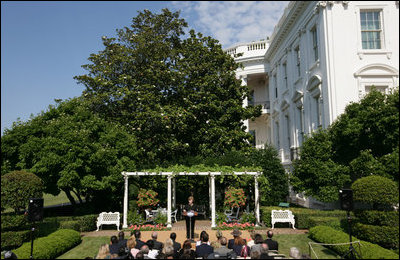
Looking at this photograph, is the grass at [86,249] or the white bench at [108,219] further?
the white bench at [108,219]

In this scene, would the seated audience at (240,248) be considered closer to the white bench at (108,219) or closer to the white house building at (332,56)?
the white bench at (108,219)

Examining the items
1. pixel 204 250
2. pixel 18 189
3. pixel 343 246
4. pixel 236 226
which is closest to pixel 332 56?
pixel 236 226

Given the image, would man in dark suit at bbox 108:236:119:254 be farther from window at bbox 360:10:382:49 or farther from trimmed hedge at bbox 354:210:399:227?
window at bbox 360:10:382:49

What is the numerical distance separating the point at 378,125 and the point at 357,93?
17.2ft

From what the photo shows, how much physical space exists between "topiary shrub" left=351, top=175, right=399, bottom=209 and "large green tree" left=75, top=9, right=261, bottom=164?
33.9 ft

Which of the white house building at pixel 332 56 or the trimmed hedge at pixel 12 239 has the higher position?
the white house building at pixel 332 56

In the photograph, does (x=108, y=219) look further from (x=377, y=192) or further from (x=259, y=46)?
(x=259, y=46)

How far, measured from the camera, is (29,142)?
15781mm

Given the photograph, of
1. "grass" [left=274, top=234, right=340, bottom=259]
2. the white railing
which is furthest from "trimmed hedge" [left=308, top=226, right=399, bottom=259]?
the white railing

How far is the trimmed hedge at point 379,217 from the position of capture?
33.3 feet

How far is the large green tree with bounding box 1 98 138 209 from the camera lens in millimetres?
15031

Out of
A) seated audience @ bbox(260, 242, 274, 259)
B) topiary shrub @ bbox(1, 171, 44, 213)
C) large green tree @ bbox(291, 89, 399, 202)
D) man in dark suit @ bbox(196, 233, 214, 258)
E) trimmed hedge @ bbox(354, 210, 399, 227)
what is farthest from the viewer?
large green tree @ bbox(291, 89, 399, 202)

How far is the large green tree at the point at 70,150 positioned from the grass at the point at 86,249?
10.0ft

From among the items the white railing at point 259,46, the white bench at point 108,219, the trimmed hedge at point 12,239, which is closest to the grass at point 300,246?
the white bench at point 108,219
